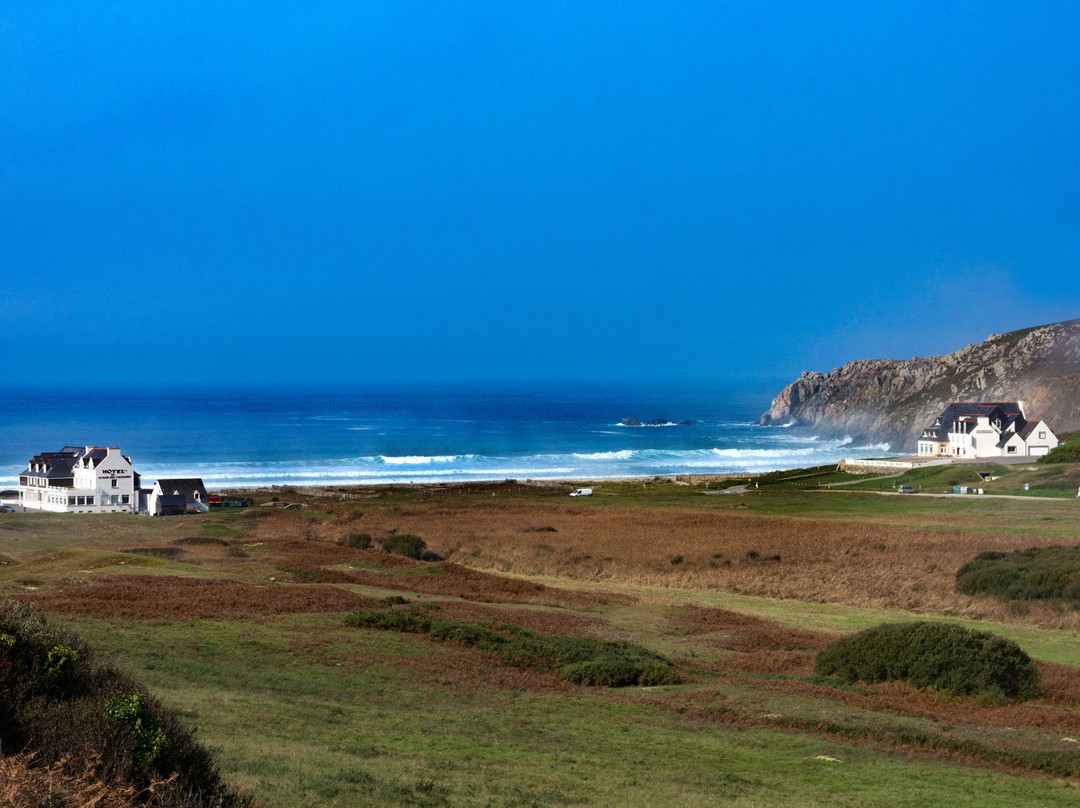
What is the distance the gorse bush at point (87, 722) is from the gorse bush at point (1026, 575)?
28.8m

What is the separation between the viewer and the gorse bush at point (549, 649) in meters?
19.7

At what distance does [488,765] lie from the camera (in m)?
12.4

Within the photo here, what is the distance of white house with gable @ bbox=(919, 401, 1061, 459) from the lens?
99.3 m

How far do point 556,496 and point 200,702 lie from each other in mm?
70220

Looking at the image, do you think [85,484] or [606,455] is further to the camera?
[606,455]

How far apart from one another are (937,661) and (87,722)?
16.5 m

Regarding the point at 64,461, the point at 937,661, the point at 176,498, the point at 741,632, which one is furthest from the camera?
the point at 64,461

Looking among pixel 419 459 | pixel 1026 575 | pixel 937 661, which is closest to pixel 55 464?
pixel 419 459

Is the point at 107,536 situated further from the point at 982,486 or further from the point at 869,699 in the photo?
A: the point at 982,486

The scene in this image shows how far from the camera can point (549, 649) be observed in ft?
70.0

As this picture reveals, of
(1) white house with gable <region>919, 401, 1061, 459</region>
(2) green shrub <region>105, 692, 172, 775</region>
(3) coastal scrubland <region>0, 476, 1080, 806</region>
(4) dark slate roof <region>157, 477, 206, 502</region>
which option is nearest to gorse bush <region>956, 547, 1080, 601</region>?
(3) coastal scrubland <region>0, 476, 1080, 806</region>

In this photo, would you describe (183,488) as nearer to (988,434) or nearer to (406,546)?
(406,546)

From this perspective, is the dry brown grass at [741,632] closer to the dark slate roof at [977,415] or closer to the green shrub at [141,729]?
the green shrub at [141,729]

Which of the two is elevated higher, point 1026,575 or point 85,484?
point 85,484
